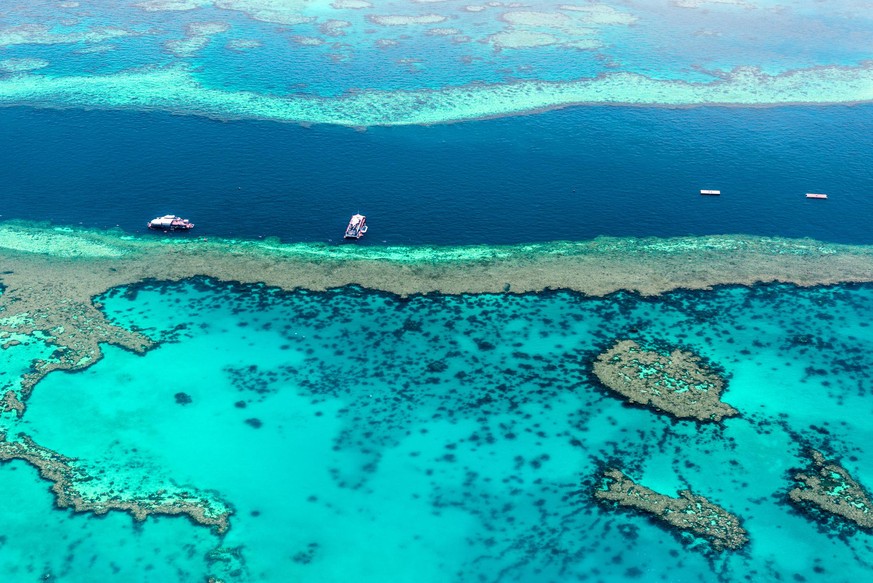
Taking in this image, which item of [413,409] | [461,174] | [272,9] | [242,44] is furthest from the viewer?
A: [272,9]

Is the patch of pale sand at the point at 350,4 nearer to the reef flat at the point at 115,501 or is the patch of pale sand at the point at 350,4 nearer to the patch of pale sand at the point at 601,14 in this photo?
the patch of pale sand at the point at 601,14

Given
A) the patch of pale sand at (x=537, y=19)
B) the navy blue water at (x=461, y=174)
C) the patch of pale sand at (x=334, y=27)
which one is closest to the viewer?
the navy blue water at (x=461, y=174)

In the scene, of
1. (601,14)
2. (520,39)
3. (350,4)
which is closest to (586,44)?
(520,39)

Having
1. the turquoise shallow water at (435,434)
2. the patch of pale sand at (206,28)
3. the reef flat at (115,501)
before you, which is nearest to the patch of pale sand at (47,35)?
the patch of pale sand at (206,28)

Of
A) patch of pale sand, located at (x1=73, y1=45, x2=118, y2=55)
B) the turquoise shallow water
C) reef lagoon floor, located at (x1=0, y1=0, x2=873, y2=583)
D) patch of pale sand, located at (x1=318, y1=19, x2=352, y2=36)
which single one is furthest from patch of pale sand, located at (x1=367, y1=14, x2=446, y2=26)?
the turquoise shallow water

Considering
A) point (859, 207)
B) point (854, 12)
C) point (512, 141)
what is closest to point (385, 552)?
point (512, 141)

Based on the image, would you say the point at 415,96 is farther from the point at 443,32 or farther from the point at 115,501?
the point at 115,501

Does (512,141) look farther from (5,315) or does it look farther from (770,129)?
(5,315)

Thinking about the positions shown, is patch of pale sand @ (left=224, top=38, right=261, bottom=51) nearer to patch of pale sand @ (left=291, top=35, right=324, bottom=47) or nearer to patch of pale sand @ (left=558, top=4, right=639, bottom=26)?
patch of pale sand @ (left=291, top=35, right=324, bottom=47)
